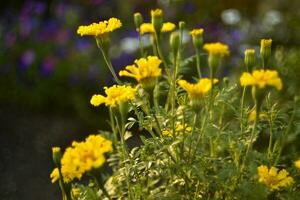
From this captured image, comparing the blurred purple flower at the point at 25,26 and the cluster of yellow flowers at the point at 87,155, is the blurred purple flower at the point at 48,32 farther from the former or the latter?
the cluster of yellow flowers at the point at 87,155

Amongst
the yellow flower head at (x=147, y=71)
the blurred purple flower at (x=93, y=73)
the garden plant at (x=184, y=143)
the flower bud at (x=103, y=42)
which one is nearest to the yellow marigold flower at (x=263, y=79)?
the garden plant at (x=184, y=143)

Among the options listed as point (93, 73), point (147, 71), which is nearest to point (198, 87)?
point (147, 71)

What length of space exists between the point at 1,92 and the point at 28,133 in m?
0.47

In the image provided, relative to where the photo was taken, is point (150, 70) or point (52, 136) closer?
point (150, 70)

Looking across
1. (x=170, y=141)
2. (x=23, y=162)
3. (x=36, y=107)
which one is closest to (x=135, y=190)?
(x=170, y=141)

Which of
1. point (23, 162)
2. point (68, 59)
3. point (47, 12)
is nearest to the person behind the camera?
point (23, 162)

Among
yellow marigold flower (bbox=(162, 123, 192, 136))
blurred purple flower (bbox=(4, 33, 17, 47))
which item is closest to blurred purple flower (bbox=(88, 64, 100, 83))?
blurred purple flower (bbox=(4, 33, 17, 47))

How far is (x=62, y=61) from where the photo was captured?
3867 mm

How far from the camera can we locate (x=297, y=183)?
1.70 m

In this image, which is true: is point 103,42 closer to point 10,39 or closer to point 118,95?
point 118,95

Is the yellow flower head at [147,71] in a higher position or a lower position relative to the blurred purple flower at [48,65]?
lower

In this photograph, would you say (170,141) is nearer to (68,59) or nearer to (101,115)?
(101,115)

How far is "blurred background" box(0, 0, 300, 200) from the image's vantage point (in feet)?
9.73

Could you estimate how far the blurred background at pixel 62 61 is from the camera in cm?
297
